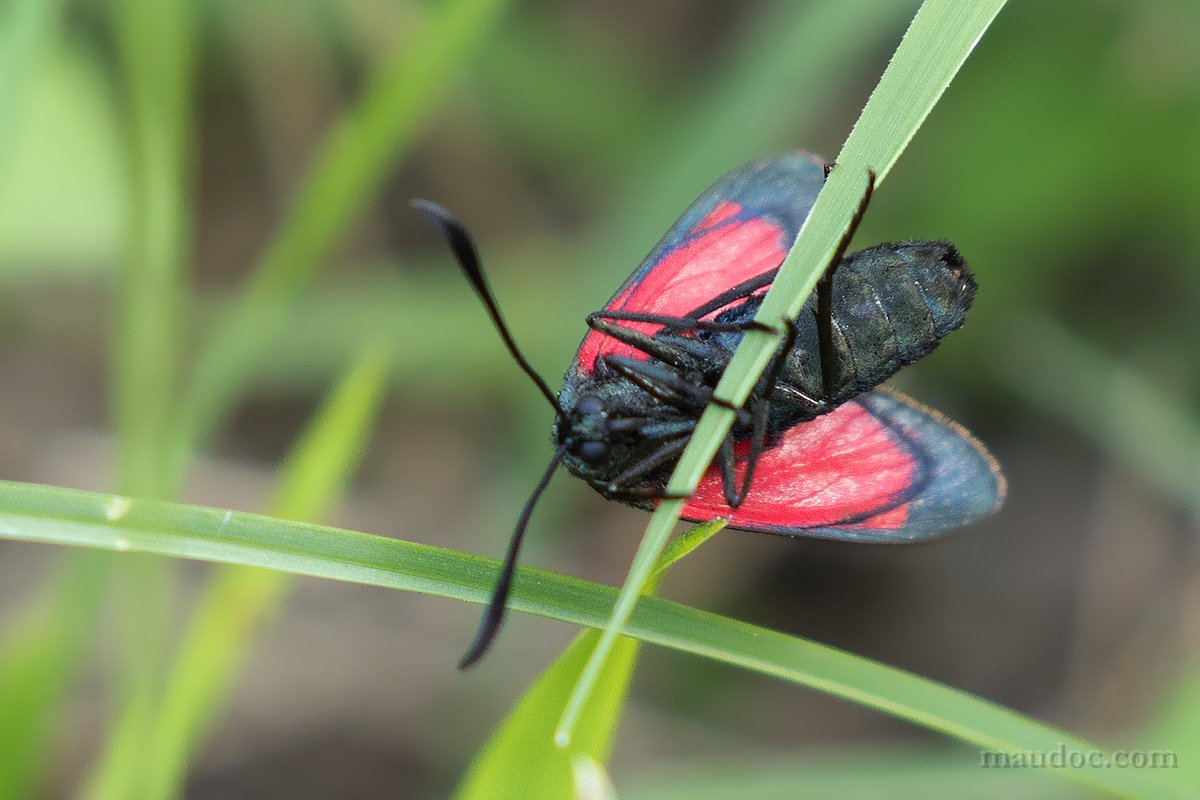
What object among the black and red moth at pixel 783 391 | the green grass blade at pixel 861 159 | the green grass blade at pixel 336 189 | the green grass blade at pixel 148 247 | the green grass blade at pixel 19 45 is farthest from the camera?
the green grass blade at pixel 336 189

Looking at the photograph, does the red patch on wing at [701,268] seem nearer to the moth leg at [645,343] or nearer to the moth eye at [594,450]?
the moth leg at [645,343]

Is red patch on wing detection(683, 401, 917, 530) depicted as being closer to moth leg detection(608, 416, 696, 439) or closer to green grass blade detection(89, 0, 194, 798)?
moth leg detection(608, 416, 696, 439)

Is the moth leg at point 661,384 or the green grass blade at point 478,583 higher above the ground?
the moth leg at point 661,384

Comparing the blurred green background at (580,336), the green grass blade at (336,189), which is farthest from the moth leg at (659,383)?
the blurred green background at (580,336)

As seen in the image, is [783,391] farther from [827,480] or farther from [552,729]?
[552,729]

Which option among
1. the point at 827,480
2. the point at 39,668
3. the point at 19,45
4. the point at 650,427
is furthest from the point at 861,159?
the point at 39,668

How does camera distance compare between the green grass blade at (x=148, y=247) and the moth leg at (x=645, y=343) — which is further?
the green grass blade at (x=148, y=247)
